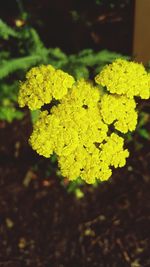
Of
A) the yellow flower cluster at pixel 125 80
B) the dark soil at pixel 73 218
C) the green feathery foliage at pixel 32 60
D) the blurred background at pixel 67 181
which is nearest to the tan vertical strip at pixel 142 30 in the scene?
the blurred background at pixel 67 181

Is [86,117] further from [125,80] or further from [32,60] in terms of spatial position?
[32,60]

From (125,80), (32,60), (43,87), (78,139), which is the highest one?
(32,60)

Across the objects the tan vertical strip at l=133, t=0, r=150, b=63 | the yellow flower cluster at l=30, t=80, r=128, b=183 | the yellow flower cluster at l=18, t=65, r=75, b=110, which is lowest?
the yellow flower cluster at l=30, t=80, r=128, b=183

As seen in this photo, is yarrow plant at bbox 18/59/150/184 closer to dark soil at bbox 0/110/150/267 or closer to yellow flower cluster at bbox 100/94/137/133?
yellow flower cluster at bbox 100/94/137/133

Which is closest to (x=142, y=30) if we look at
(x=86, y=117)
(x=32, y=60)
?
(x=32, y=60)

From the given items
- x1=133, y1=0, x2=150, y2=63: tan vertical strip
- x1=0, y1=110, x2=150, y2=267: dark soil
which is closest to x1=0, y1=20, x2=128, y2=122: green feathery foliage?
x1=133, y1=0, x2=150, y2=63: tan vertical strip

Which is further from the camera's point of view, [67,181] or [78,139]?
[67,181]

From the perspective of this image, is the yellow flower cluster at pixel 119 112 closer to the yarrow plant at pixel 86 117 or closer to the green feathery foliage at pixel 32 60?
the yarrow plant at pixel 86 117

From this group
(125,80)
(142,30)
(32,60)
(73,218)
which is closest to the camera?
(125,80)
